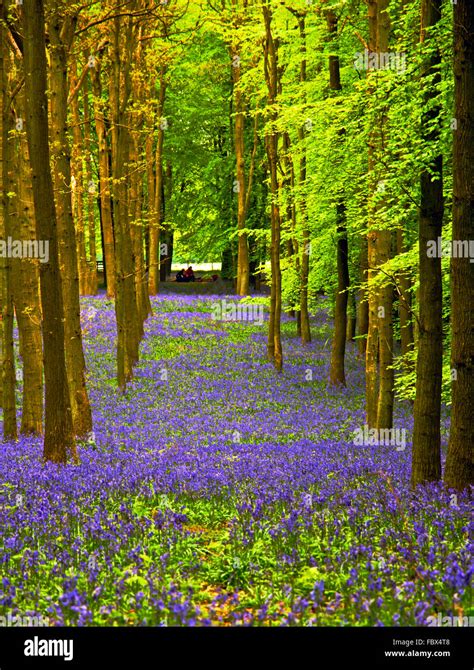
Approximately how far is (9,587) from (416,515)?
400 cm

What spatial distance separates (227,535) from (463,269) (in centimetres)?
415

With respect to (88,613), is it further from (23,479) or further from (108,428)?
(108,428)

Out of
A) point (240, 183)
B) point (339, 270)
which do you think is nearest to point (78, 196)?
point (240, 183)

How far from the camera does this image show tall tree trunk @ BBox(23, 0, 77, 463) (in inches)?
364

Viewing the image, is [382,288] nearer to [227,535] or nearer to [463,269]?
[463,269]

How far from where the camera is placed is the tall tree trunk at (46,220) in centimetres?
923

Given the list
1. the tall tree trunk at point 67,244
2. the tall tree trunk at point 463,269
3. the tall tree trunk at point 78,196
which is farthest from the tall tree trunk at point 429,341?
the tall tree trunk at point 78,196

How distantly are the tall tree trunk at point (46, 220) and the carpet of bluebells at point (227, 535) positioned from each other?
31.3 inches

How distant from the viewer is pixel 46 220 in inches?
376

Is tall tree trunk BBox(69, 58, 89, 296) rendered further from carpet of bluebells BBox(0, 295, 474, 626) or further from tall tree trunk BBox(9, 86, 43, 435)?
carpet of bluebells BBox(0, 295, 474, 626)

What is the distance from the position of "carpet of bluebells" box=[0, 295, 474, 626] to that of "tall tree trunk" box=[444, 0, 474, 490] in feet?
2.31

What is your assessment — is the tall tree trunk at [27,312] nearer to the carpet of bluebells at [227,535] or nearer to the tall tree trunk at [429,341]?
the carpet of bluebells at [227,535]
